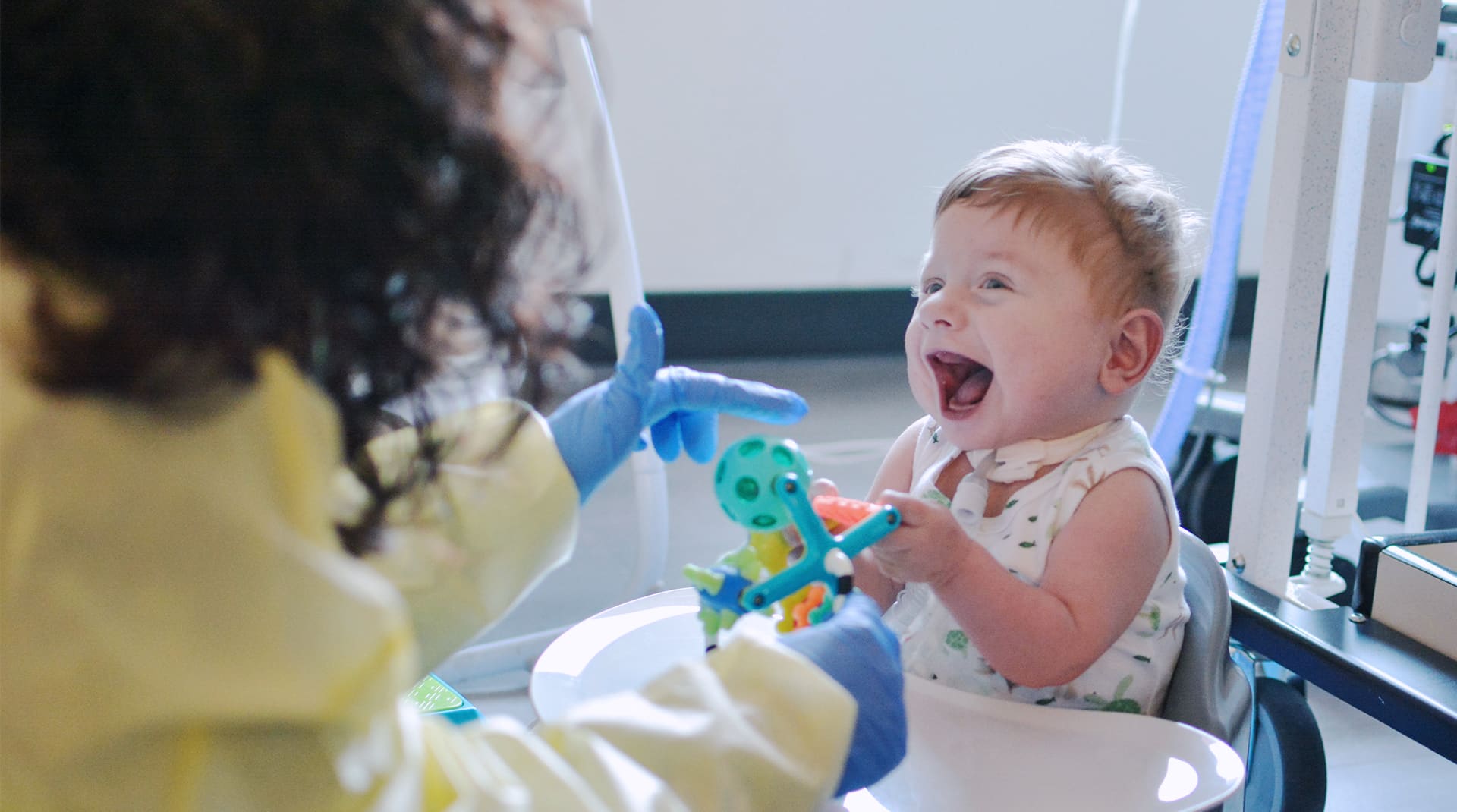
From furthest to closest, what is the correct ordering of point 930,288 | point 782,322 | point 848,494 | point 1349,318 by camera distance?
point 782,322, point 848,494, point 1349,318, point 930,288

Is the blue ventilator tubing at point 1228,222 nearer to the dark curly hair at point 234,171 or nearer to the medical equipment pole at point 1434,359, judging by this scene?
the medical equipment pole at point 1434,359

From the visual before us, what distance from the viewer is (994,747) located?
79cm

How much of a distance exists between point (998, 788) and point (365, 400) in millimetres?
459

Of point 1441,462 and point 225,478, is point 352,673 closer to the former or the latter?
point 225,478

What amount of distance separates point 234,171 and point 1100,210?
0.65m

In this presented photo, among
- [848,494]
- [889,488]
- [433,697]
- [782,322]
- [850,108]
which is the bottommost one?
[848,494]

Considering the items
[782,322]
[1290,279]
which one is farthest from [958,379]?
[782,322]

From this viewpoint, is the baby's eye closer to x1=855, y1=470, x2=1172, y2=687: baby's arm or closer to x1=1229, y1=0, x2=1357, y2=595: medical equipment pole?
x1=855, y1=470, x2=1172, y2=687: baby's arm

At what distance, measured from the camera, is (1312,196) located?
1.12 metres

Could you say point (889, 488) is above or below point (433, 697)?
above

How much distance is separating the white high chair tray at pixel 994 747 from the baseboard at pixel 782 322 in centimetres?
Result: 230

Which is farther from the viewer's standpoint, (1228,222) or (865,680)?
(1228,222)

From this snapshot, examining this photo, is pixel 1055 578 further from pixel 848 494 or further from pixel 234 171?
pixel 848 494

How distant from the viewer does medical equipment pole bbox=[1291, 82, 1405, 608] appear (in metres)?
1.17
